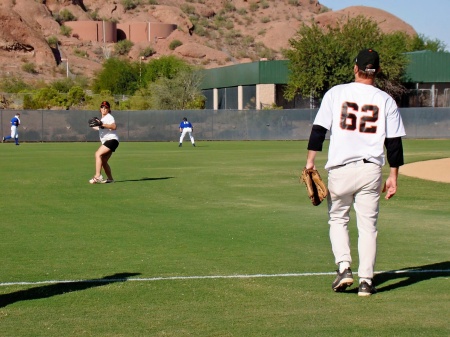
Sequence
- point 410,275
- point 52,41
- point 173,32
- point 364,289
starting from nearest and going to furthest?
point 364,289 < point 410,275 < point 52,41 < point 173,32

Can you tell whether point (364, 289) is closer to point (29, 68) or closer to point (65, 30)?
point (29, 68)

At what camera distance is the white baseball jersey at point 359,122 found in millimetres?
7383

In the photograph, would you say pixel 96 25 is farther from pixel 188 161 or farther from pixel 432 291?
pixel 432 291

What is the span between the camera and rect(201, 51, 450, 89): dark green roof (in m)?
67.9

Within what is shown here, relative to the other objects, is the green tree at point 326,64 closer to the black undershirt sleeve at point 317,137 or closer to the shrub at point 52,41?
the black undershirt sleeve at point 317,137

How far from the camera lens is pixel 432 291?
7590mm

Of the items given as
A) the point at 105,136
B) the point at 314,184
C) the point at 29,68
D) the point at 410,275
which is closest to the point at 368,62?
the point at 314,184

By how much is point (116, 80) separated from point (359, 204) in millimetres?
93278

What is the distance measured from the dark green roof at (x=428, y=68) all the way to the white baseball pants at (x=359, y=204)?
204ft

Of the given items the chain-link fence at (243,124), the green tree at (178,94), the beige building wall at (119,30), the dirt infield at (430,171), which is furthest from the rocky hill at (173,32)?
the dirt infield at (430,171)

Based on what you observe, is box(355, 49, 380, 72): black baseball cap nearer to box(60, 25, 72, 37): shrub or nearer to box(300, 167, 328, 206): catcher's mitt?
box(300, 167, 328, 206): catcher's mitt

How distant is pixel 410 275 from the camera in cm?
841

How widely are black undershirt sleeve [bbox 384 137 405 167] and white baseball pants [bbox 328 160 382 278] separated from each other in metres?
0.24

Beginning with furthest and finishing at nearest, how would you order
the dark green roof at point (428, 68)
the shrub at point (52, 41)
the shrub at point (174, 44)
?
the shrub at point (174, 44), the shrub at point (52, 41), the dark green roof at point (428, 68)
